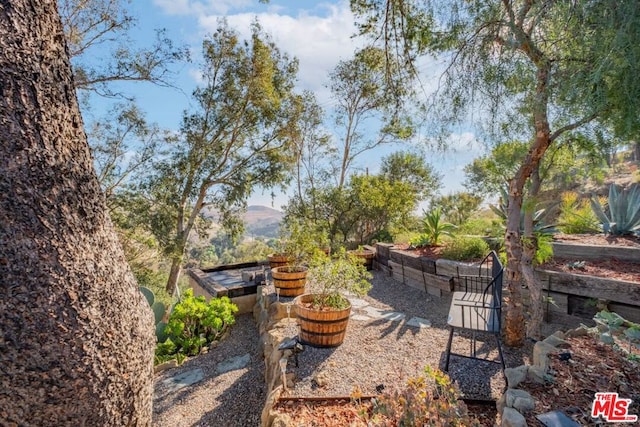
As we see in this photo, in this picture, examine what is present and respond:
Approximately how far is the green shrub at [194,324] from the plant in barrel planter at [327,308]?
6.25 feet

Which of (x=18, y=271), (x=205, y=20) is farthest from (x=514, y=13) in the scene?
(x=205, y=20)

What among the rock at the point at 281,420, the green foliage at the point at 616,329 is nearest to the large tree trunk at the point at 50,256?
the rock at the point at 281,420

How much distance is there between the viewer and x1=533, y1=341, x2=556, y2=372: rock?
6.36ft

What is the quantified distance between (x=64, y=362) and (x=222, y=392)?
2.53 m

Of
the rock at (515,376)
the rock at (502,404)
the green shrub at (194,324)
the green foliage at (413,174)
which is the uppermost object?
the green foliage at (413,174)

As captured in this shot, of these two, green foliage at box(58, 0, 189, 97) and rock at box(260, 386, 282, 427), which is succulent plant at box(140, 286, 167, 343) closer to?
rock at box(260, 386, 282, 427)

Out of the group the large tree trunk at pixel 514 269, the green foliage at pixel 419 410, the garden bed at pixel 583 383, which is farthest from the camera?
the large tree trunk at pixel 514 269

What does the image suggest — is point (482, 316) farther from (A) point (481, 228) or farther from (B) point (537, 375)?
(A) point (481, 228)

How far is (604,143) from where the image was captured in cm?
203

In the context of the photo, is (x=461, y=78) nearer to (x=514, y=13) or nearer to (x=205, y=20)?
(x=514, y=13)

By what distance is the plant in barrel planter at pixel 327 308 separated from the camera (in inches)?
109

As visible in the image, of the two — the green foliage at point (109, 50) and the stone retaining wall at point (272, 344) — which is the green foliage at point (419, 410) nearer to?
the stone retaining wall at point (272, 344)

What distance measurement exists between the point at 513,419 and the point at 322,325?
5.26 feet

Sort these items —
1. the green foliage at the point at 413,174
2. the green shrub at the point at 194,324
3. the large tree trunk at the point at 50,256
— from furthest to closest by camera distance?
the green foliage at the point at 413,174
the green shrub at the point at 194,324
the large tree trunk at the point at 50,256
